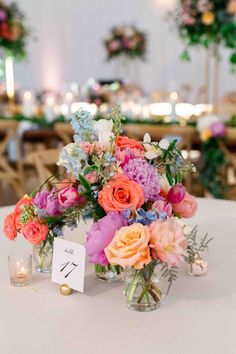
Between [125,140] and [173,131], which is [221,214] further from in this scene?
[173,131]

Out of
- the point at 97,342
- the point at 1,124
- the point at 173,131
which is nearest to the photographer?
the point at 97,342

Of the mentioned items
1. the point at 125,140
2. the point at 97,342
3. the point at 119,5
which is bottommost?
the point at 97,342

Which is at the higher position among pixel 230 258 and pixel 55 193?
pixel 55 193

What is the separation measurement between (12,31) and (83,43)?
14.4 ft

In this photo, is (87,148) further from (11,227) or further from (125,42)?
(125,42)

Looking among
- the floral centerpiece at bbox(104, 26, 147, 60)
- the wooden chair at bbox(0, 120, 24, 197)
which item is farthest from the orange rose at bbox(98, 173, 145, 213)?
the floral centerpiece at bbox(104, 26, 147, 60)

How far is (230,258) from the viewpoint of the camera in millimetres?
1252

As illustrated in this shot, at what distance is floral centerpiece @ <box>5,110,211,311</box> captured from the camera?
0.90 m

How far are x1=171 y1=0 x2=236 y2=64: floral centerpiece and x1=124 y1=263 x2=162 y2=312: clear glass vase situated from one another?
2.84 meters

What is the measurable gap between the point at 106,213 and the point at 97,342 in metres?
0.24

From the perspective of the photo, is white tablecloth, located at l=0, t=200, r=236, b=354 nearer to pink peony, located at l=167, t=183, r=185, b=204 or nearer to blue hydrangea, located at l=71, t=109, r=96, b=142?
pink peony, located at l=167, t=183, r=185, b=204

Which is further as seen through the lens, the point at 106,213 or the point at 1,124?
the point at 1,124

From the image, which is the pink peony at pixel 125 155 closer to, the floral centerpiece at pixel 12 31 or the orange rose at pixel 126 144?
the orange rose at pixel 126 144

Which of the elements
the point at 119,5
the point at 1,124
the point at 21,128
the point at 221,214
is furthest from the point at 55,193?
the point at 119,5
